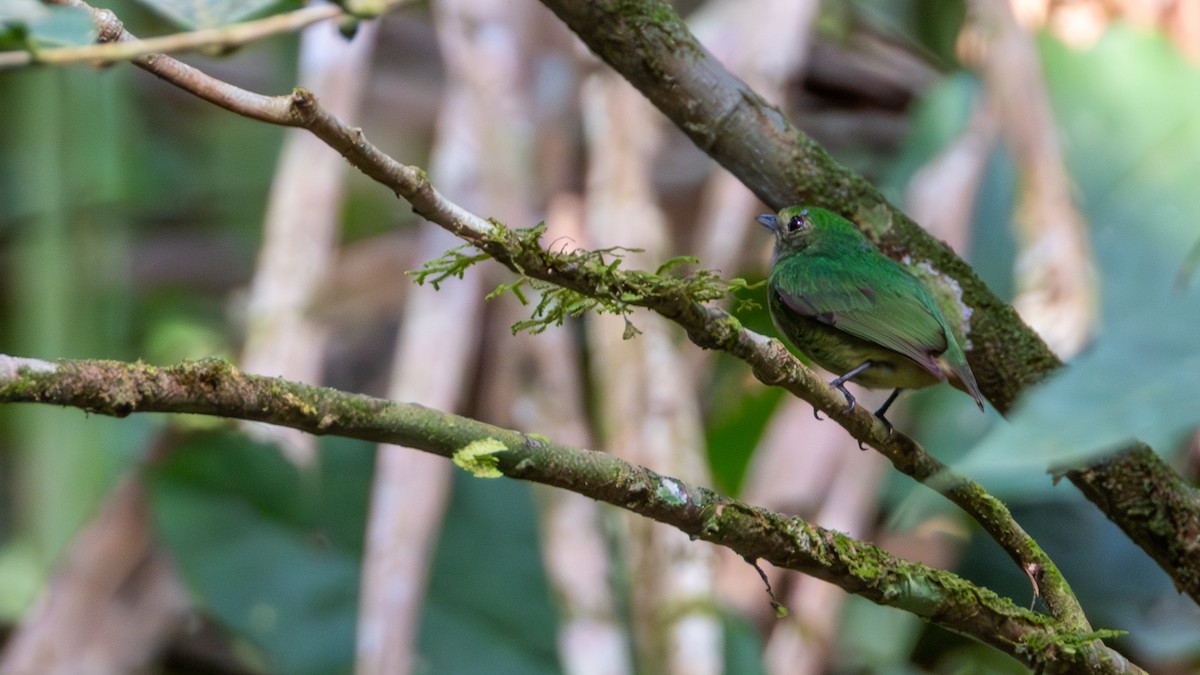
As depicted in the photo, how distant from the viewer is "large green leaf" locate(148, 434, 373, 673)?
330cm

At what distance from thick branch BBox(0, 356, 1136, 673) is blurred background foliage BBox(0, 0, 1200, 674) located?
98 centimetres

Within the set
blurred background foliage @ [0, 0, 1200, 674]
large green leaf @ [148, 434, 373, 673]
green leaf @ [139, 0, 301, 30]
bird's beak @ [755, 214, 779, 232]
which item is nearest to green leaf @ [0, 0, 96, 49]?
green leaf @ [139, 0, 301, 30]

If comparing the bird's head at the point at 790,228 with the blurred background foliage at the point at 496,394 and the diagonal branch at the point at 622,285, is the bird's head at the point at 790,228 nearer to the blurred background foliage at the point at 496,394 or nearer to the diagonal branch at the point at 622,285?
the blurred background foliage at the point at 496,394

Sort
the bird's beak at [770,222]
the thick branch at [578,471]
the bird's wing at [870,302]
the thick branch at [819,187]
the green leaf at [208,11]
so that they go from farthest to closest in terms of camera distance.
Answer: the bird's beak at [770,222], the bird's wing at [870,302], the thick branch at [819,187], the green leaf at [208,11], the thick branch at [578,471]

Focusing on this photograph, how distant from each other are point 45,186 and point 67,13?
3.25 meters

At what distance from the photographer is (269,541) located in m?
3.42

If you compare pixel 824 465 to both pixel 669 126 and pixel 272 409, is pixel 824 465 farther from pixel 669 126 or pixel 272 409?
pixel 272 409

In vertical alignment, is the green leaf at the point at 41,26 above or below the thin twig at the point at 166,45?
below

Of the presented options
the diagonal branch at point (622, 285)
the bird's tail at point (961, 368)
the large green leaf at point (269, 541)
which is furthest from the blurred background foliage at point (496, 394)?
the diagonal branch at point (622, 285)

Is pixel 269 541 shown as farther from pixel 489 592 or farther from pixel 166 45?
pixel 166 45

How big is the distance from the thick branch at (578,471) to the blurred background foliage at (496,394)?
3.22 ft

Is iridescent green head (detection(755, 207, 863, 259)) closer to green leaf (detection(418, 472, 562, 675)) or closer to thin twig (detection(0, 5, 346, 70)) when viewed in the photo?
thin twig (detection(0, 5, 346, 70))

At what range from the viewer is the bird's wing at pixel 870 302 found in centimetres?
201

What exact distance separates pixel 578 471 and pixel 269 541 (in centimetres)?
234
